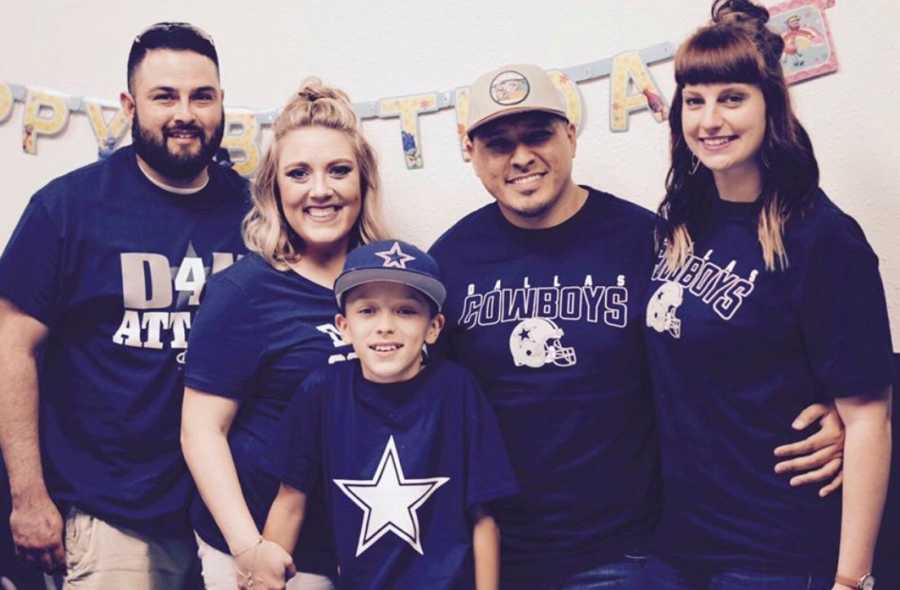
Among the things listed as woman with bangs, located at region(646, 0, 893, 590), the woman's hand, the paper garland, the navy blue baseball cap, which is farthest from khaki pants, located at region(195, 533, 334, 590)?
the paper garland

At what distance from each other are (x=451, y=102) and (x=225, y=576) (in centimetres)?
114

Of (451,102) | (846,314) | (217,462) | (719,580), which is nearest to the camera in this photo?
(846,314)

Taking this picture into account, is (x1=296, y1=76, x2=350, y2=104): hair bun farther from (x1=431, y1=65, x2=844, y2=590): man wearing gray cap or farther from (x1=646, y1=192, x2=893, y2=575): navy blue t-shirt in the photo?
(x1=646, y1=192, x2=893, y2=575): navy blue t-shirt

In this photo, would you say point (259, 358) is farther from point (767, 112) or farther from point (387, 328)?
point (767, 112)

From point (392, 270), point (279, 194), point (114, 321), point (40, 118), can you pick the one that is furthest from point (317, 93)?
point (40, 118)

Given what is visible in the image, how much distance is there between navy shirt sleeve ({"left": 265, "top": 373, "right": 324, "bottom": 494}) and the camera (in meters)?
1.61

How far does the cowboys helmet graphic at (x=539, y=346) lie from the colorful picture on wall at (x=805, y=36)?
72 centimetres

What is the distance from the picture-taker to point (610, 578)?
5.25 feet

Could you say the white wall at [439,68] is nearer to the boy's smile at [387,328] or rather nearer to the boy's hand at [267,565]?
the boy's smile at [387,328]

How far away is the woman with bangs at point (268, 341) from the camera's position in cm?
171

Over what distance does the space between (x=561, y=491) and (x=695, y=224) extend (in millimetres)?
517

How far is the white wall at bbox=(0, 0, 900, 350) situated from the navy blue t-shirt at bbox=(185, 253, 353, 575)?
572 millimetres

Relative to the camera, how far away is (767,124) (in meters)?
1.50

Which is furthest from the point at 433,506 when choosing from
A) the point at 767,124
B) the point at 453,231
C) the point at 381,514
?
the point at 767,124
